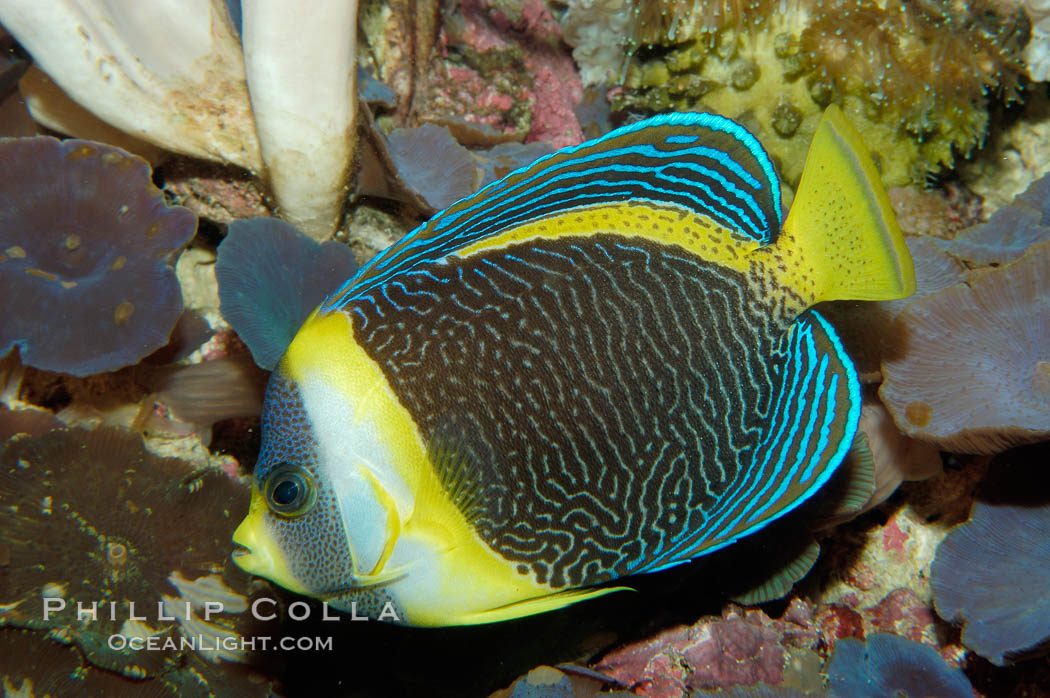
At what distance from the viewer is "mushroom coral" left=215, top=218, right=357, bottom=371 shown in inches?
78.1

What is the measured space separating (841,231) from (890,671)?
5.39 ft

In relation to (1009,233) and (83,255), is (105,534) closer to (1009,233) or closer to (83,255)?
(83,255)

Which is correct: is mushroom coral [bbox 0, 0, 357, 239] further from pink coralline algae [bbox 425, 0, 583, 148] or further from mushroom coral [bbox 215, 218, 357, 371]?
pink coralline algae [bbox 425, 0, 583, 148]

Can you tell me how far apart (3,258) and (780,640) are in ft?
9.56

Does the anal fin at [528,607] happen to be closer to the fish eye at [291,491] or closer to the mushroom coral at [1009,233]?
the fish eye at [291,491]

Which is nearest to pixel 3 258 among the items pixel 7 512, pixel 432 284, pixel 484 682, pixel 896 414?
pixel 7 512

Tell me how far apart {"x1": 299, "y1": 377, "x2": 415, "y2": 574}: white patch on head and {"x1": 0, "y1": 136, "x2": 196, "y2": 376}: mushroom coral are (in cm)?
96

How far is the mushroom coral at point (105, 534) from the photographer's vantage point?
199 cm

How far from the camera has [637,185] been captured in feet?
5.30

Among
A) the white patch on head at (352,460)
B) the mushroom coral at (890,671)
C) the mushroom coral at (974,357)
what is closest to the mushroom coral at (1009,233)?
the mushroom coral at (974,357)

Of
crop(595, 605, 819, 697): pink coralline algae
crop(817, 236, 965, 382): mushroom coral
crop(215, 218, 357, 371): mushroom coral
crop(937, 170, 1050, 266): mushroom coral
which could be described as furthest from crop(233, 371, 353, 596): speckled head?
crop(937, 170, 1050, 266): mushroom coral

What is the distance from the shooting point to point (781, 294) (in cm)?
157

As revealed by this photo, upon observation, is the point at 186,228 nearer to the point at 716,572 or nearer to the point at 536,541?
the point at 536,541

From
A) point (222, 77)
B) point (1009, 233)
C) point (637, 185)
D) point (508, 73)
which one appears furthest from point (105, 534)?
point (1009, 233)
